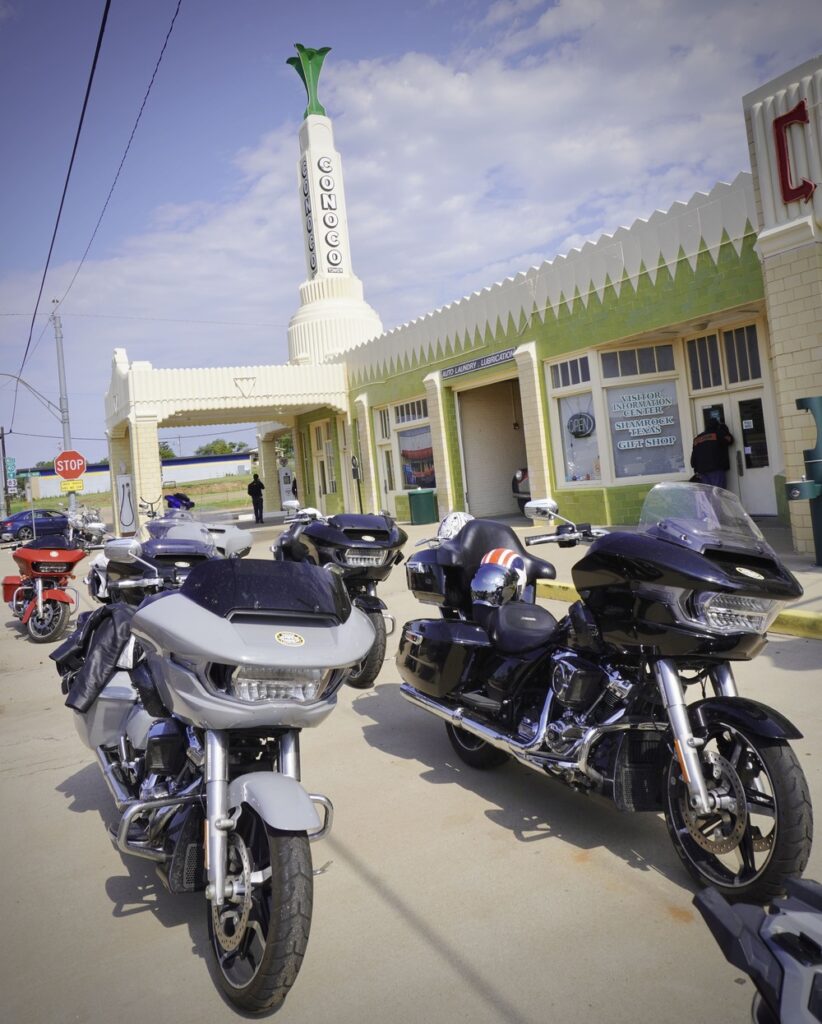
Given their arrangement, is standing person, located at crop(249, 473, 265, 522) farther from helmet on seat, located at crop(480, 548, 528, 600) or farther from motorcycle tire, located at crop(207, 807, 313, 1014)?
motorcycle tire, located at crop(207, 807, 313, 1014)

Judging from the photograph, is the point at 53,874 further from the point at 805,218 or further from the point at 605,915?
the point at 805,218

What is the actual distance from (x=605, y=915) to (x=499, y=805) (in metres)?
1.10

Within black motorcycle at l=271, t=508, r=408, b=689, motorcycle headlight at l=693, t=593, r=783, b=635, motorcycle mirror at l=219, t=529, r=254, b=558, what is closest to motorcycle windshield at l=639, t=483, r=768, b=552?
motorcycle headlight at l=693, t=593, r=783, b=635

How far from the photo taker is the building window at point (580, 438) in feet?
49.7

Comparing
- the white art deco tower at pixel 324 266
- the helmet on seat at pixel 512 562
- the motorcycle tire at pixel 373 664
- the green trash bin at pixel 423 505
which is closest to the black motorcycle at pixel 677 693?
the helmet on seat at pixel 512 562

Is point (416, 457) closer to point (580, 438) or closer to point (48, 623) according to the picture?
point (580, 438)

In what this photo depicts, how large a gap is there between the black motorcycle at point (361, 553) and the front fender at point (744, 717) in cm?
344

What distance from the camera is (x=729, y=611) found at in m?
2.86

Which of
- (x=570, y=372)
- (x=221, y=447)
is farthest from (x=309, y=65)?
(x=221, y=447)

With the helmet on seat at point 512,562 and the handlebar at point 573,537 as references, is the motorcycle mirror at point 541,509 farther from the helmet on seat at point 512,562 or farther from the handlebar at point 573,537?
the helmet on seat at point 512,562

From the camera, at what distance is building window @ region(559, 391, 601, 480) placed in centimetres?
1515

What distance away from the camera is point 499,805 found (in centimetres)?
396

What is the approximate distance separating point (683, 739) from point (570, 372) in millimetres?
13275

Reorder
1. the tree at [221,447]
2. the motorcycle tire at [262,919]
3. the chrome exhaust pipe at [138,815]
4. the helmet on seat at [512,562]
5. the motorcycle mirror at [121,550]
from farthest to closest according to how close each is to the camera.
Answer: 1. the tree at [221,447]
2. the helmet on seat at [512,562]
3. the motorcycle mirror at [121,550]
4. the chrome exhaust pipe at [138,815]
5. the motorcycle tire at [262,919]
